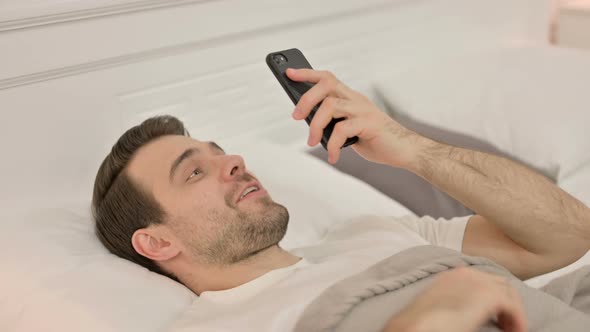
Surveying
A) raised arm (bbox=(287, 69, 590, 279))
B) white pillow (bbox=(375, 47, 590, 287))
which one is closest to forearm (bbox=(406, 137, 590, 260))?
raised arm (bbox=(287, 69, 590, 279))

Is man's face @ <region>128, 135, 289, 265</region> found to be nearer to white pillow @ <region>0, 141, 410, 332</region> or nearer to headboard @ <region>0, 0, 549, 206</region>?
white pillow @ <region>0, 141, 410, 332</region>

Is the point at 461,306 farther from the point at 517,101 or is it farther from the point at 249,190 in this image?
the point at 517,101

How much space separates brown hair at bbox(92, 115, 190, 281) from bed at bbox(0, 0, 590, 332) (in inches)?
1.8

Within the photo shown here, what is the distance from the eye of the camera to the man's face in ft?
4.10

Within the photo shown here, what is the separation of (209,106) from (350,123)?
572 mm

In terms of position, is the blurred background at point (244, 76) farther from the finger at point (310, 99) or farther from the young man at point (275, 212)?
the finger at point (310, 99)

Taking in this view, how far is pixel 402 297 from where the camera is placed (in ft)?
3.52

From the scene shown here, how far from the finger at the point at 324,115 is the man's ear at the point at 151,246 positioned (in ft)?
1.09

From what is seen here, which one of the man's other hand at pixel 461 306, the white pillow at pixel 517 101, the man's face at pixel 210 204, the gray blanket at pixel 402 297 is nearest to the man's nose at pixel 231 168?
the man's face at pixel 210 204

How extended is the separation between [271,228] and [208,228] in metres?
0.12

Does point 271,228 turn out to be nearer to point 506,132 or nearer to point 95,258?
point 95,258

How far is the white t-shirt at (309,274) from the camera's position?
3.60 feet

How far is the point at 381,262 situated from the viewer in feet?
3.92

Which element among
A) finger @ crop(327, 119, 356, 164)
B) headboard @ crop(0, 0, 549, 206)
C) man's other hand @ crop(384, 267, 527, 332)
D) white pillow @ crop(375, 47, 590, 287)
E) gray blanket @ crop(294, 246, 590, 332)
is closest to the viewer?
man's other hand @ crop(384, 267, 527, 332)
